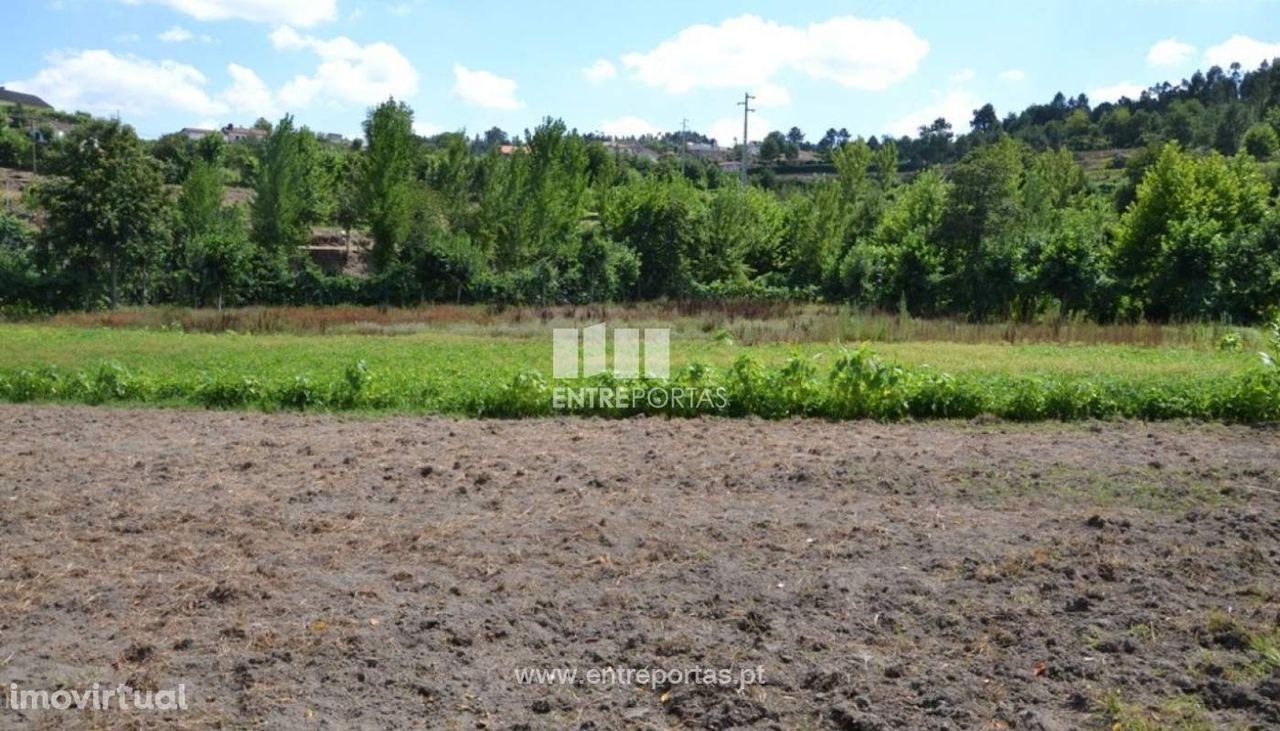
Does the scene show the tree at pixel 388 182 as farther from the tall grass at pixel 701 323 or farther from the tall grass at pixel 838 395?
the tall grass at pixel 838 395

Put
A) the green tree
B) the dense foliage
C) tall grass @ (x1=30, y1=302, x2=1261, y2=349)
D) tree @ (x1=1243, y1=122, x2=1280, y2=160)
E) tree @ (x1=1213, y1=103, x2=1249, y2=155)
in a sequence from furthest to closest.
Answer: tree @ (x1=1213, y1=103, x2=1249, y2=155)
tree @ (x1=1243, y1=122, x2=1280, y2=160)
the dense foliage
the green tree
tall grass @ (x1=30, y1=302, x2=1261, y2=349)

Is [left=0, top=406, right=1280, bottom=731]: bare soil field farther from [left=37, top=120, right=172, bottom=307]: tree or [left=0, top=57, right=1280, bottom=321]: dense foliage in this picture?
[left=37, top=120, right=172, bottom=307]: tree

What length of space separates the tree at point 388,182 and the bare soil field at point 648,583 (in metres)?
32.7

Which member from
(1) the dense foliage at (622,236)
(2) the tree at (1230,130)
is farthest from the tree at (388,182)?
(2) the tree at (1230,130)

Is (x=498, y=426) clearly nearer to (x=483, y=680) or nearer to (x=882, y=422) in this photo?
(x=882, y=422)

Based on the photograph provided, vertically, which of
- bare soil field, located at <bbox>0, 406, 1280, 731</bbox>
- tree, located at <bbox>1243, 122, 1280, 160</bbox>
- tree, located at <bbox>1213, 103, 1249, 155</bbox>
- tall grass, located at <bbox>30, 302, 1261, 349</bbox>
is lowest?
bare soil field, located at <bbox>0, 406, 1280, 731</bbox>

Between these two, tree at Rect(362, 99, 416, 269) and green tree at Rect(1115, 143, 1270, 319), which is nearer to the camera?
green tree at Rect(1115, 143, 1270, 319)

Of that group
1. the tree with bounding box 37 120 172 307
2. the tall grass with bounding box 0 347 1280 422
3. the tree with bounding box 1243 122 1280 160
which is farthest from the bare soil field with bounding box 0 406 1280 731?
the tree with bounding box 1243 122 1280 160

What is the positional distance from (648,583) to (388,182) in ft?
125

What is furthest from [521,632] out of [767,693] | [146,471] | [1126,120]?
[1126,120]

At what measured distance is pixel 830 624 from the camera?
206 inches

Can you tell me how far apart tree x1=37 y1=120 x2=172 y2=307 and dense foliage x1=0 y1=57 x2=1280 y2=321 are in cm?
7

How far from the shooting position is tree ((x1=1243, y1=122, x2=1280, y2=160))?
6444 centimetres

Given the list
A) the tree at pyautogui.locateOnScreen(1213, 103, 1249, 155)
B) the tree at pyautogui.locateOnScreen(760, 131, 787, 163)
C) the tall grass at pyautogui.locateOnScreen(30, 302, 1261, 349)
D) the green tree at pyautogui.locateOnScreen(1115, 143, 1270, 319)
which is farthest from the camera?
the tree at pyautogui.locateOnScreen(760, 131, 787, 163)
